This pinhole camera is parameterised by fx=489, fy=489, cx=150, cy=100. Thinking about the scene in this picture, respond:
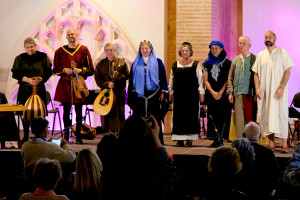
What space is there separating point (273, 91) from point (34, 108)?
3355 millimetres

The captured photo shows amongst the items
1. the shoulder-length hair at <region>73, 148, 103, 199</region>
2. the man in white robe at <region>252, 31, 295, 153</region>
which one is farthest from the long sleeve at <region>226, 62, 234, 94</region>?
the shoulder-length hair at <region>73, 148, 103, 199</region>

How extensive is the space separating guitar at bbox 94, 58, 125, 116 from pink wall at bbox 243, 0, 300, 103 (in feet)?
11.1

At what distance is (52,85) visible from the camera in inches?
392

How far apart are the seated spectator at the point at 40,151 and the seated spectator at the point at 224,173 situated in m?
1.60

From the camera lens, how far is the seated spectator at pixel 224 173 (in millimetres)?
3439

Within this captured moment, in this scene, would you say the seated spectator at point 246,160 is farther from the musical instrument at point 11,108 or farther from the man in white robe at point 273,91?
the musical instrument at point 11,108

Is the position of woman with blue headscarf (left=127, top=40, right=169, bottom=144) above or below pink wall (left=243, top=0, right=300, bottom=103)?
below

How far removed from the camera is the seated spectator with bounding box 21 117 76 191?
15.0 feet

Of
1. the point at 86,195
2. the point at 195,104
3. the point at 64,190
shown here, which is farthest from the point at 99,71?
the point at 86,195

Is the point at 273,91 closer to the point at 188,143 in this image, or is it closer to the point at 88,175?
the point at 188,143

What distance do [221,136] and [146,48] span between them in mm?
1682

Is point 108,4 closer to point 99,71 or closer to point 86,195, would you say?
point 99,71

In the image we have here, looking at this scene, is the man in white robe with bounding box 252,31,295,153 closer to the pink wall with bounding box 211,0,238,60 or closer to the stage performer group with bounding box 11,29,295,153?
the stage performer group with bounding box 11,29,295,153

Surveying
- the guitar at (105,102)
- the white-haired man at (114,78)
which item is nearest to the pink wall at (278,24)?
the white-haired man at (114,78)
